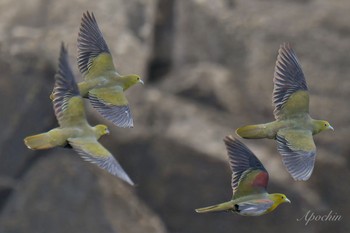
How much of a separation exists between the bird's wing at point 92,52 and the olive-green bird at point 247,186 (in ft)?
1.97

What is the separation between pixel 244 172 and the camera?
4.87 m

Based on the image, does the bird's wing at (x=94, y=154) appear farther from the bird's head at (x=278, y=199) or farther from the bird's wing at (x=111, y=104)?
the bird's head at (x=278, y=199)

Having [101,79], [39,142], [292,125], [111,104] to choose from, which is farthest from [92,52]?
[292,125]

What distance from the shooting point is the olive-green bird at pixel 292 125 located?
4660 mm

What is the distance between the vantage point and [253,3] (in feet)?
30.8

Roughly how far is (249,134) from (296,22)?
453 cm

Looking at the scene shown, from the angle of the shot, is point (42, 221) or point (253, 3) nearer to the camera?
point (42, 221)

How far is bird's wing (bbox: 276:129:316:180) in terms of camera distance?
468 centimetres

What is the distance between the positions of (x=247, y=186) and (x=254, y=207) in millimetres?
255

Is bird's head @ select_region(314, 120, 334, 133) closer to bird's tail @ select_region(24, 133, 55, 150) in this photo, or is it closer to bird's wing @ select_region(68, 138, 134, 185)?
bird's wing @ select_region(68, 138, 134, 185)

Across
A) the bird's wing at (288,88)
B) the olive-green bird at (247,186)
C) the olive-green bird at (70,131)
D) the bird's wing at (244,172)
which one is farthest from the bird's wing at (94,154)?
the bird's wing at (288,88)

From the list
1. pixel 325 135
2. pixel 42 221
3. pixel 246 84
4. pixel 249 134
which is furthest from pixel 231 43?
pixel 249 134

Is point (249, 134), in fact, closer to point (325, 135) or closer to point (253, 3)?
point (325, 135)
